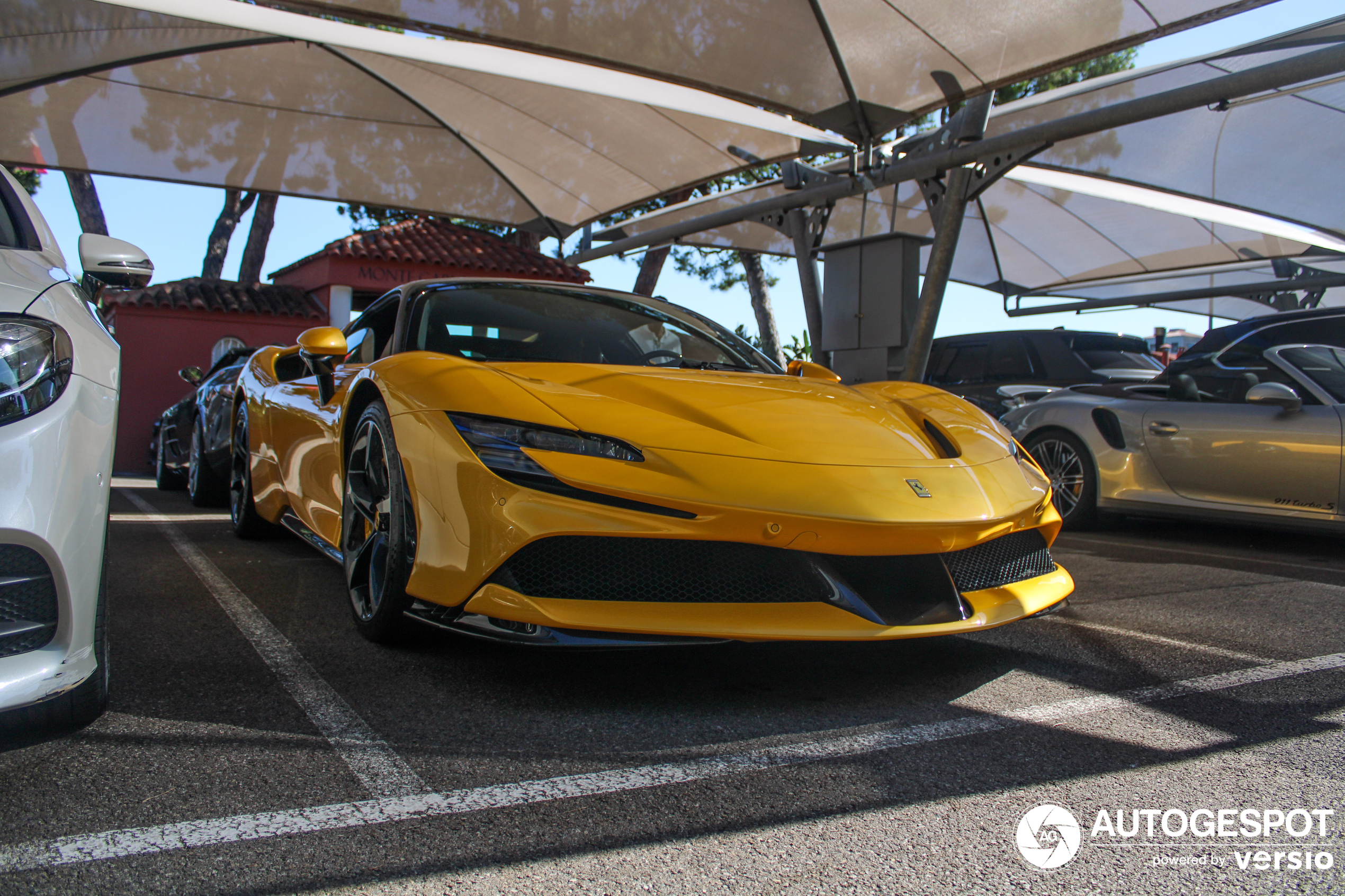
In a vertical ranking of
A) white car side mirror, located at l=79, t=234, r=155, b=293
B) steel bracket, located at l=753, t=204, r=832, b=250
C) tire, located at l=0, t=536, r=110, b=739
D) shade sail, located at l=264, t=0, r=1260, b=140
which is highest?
shade sail, located at l=264, t=0, r=1260, b=140

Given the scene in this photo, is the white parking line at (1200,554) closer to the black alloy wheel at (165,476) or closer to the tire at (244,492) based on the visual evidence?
the tire at (244,492)

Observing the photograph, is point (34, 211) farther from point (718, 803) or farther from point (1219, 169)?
point (1219, 169)

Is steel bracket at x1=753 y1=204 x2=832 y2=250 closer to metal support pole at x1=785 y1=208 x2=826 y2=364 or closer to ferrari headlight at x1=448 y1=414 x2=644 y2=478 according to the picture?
metal support pole at x1=785 y1=208 x2=826 y2=364

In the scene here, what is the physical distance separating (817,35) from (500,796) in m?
8.03

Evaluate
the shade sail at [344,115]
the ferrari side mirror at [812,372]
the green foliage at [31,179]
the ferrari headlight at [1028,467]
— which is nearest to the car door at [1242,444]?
the ferrari headlight at [1028,467]

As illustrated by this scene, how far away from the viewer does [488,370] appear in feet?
9.15

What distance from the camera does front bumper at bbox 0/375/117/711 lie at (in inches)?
65.1

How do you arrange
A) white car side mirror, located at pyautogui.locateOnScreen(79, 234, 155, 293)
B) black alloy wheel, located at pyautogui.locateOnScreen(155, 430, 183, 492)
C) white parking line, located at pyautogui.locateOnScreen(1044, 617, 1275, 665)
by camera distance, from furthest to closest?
black alloy wheel, located at pyautogui.locateOnScreen(155, 430, 183, 492)
white parking line, located at pyautogui.locateOnScreen(1044, 617, 1275, 665)
white car side mirror, located at pyautogui.locateOnScreen(79, 234, 155, 293)

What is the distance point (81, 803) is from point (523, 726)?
0.88m

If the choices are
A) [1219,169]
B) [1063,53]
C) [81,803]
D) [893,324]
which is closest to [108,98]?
[893,324]

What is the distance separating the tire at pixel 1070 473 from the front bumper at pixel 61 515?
5.61 metres

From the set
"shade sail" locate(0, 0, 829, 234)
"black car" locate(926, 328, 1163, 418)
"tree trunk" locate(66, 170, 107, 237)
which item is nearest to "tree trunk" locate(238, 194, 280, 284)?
"tree trunk" locate(66, 170, 107, 237)

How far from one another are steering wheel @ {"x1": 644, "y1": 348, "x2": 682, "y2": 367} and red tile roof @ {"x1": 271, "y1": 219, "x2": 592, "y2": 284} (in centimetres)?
1482

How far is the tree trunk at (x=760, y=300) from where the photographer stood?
23828mm
